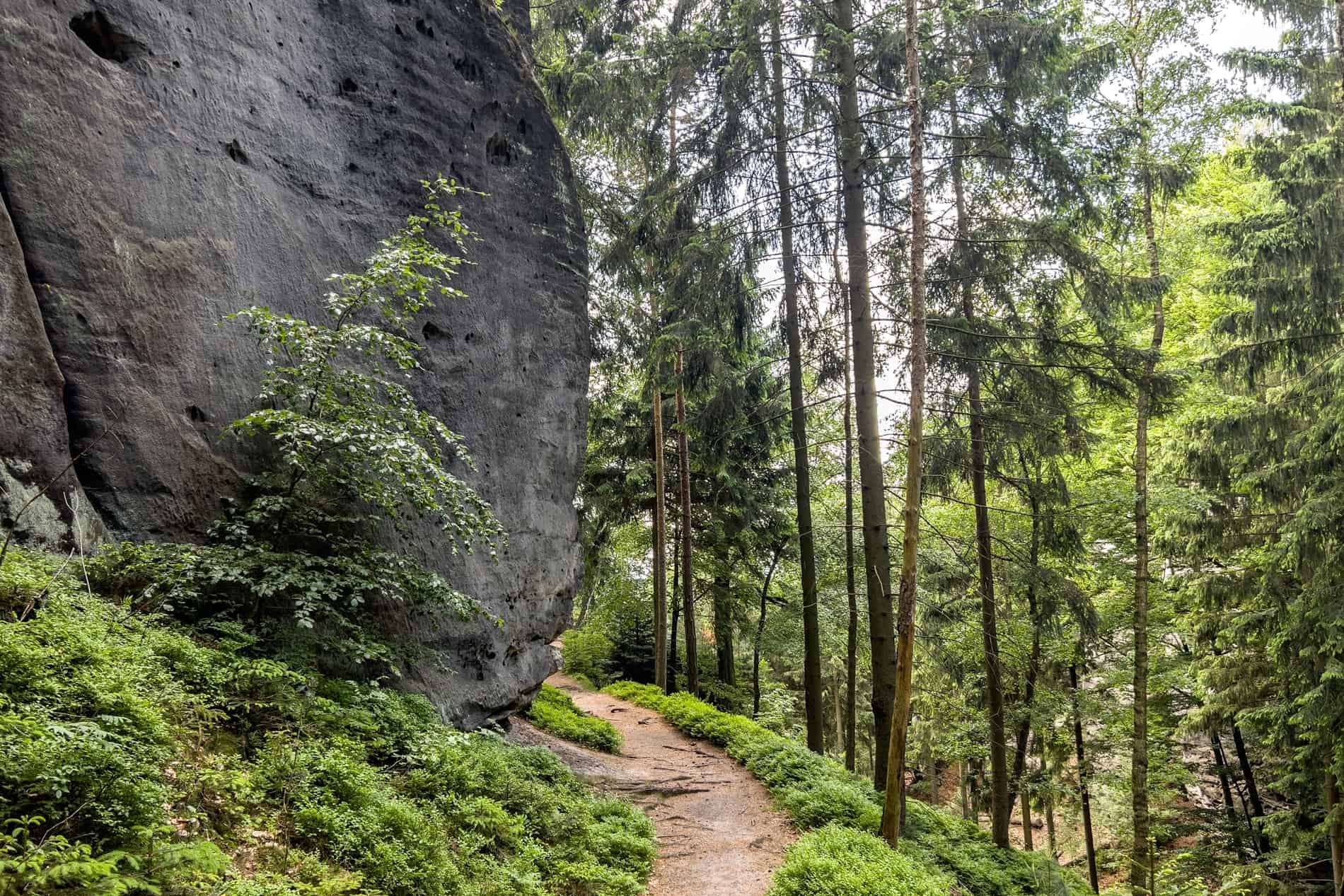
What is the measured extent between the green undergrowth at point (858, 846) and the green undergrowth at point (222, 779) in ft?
6.90

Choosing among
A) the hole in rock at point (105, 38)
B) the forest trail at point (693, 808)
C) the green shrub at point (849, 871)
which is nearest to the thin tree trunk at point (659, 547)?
the forest trail at point (693, 808)

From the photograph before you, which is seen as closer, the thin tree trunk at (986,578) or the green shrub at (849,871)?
the green shrub at (849,871)

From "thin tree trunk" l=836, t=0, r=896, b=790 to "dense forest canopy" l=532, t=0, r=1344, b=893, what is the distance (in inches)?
2.1

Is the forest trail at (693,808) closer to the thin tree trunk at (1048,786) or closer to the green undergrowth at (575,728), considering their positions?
the green undergrowth at (575,728)

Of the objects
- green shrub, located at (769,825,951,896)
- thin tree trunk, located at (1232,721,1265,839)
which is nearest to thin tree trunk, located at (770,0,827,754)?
green shrub, located at (769,825,951,896)

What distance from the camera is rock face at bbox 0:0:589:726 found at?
18.4 feet

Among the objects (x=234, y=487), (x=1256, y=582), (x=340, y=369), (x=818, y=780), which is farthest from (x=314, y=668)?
(x=1256, y=582)

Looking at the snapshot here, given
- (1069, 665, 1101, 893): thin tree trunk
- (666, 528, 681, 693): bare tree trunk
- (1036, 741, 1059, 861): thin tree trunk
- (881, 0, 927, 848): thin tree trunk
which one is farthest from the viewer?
(666, 528, 681, 693): bare tree trunk

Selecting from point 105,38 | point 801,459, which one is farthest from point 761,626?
point 105,38

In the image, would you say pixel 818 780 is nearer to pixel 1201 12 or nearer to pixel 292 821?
pixel 292 821

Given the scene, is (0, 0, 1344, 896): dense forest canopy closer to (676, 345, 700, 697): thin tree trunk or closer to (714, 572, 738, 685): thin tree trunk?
(676, 345, 700, 697): thin tree trunk

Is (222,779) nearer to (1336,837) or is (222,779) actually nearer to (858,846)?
(858,846)

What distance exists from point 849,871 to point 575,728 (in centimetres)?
629

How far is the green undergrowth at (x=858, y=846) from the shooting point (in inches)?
265
